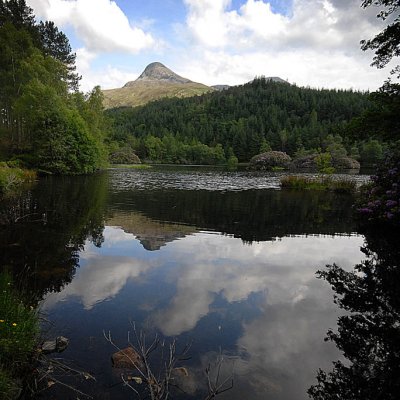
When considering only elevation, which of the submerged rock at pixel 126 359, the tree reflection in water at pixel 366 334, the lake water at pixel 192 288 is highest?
the tree reflection in water at pixel 366 334

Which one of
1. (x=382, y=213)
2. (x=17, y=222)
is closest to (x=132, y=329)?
(x=17, y=222)

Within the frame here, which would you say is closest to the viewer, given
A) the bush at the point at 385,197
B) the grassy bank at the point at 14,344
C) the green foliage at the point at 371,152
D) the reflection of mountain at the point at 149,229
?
the grassy bank at the point at 14,344

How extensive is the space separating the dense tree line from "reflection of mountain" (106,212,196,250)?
32.2 meters

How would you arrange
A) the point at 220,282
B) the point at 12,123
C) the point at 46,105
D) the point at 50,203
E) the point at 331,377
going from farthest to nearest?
the point at 12,123 < the point at 46,105 < the point at 50,203 < the point at 220,282 < the point at 331,377

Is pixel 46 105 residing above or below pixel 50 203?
above

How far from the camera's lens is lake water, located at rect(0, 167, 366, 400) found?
243 inches

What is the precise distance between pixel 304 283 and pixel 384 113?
8.73m

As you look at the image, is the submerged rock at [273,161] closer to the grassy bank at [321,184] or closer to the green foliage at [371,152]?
the green foliage at [371,152]

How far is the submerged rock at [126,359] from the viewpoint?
597 centimetres

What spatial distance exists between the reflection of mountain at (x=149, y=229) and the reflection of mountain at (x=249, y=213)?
3.61 ft

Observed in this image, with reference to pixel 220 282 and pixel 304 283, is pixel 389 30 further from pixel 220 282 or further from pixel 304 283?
pixel 220 282

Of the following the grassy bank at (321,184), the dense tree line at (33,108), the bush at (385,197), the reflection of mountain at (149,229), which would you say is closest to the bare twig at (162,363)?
the reflection of mountain at (149,229)

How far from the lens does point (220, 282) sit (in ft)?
34.7

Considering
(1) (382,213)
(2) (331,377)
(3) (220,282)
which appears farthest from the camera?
(1) (382,213)
